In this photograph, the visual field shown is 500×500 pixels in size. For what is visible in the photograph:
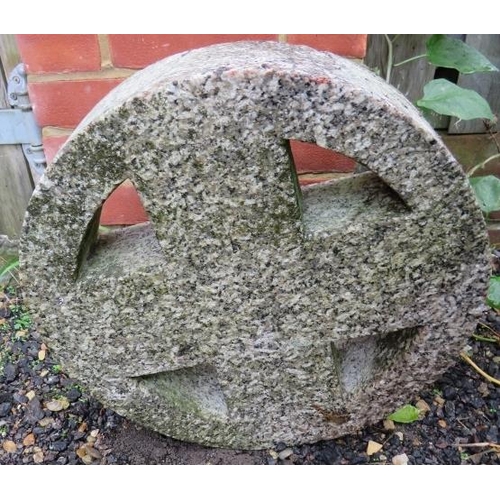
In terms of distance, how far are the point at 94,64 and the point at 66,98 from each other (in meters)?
0.12

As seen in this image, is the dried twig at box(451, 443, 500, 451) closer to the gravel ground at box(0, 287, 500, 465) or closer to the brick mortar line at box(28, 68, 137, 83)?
the gravel ground at box(0, 287, 500, 465)

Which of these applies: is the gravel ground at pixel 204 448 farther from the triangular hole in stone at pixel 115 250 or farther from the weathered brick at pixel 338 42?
the weathered brick at pixel 338 42

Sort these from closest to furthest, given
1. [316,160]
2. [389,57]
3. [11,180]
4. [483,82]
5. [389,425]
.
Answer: [389,425] < [316,160] < [389,57] < [483,82] < [11,180]

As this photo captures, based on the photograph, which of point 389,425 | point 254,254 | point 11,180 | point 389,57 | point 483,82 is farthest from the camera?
point 11,180

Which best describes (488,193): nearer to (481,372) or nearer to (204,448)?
(481,372)

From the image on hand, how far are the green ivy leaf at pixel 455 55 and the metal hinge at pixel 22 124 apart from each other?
115cm

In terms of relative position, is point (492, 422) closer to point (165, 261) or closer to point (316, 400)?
point (316, 400)

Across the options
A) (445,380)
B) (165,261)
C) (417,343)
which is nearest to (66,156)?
(165,261)

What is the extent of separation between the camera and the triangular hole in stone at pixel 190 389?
1.34 metres

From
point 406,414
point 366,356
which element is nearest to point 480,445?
point 406,414

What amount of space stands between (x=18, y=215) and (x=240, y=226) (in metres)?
1.26

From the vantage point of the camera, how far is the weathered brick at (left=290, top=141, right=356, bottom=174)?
1.57m

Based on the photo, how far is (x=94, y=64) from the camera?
1479 millimetres

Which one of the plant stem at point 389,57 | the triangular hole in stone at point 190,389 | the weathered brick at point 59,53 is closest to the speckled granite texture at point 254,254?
the triangular hole in stone at point 190,389
